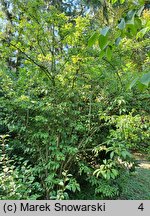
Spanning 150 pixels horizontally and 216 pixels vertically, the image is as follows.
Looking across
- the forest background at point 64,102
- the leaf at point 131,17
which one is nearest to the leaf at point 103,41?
the leaf at point 131,17

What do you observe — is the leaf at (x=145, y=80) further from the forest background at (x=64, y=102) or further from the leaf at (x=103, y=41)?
the forest background at (x=64, y=102)

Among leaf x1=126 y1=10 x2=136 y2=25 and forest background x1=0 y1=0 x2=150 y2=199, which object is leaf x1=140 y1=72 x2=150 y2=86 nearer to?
leaf x1=126 y1=10 x2=136 y2=25

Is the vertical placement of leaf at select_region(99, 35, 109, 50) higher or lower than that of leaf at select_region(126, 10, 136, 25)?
lower

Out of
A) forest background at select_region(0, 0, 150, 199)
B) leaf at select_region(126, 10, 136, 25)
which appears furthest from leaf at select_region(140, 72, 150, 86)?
forest background at select_region(0, 0, 150, 199)

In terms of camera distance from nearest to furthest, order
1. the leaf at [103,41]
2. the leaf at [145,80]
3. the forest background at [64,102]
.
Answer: the leaf at [145,80], the leaf at [103,41], the forest background at [64,102]

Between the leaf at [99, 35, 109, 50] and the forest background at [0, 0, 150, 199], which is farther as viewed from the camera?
the forest background at [0, 0, 150, 199]

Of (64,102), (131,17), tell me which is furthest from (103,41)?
(64,102)

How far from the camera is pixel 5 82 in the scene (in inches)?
117

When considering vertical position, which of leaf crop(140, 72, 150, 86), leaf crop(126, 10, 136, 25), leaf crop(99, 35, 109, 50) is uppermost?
leaf crop(126, 10, 136, 25)

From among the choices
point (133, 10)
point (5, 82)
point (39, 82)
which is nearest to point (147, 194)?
point (39, 82)

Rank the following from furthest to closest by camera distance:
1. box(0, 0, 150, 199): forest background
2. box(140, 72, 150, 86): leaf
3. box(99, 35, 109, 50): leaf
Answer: box(0, 0, 150, 199): forest background → box(99, 35, 109, 50): leaf → box(140, 72, 150, 86): leaf

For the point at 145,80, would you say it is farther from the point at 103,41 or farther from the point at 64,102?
the point at 64,102

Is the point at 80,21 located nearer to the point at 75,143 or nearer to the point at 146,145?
the point at 75,143

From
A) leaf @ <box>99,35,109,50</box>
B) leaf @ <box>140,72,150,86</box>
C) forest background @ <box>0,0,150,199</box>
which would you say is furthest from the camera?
forest background @ <box>0,0,150,199</box>
